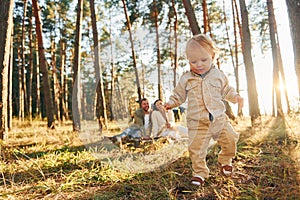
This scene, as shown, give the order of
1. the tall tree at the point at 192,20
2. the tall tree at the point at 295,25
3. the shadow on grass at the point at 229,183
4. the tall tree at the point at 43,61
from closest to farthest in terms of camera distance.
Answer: the shadow on grass at the point at 229,183
the tall tree at the point at 295,25
the tall tree at the point at 192,20
the tall tree at the point at 43,61

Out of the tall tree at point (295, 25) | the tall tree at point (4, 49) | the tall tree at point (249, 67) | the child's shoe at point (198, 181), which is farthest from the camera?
the tall tree at point (249, 67)

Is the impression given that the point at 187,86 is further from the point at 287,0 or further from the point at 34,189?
the point at 287,0

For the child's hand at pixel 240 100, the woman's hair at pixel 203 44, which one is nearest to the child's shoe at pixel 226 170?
the child's hand at pixel 240 100

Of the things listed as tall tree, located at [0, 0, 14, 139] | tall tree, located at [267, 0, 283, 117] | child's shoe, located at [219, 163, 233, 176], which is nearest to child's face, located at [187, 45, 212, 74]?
child's shoe, located at [219, 163, 233, 176]

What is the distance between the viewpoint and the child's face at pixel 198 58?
8.18ft

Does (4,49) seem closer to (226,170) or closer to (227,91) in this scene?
(227,91)

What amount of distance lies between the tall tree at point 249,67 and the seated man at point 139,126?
8.34ft

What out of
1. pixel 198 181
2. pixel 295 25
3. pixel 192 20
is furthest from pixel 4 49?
pixel 295 25

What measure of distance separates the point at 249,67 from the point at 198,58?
4.77 metres

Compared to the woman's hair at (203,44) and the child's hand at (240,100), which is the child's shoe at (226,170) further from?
the woman's hair at (203,44)

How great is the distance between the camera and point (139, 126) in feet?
19.3

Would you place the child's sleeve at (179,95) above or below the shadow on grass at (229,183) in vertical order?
above

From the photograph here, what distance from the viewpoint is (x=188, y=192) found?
7.64 ft

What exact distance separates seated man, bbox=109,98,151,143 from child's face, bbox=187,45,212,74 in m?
3.01
